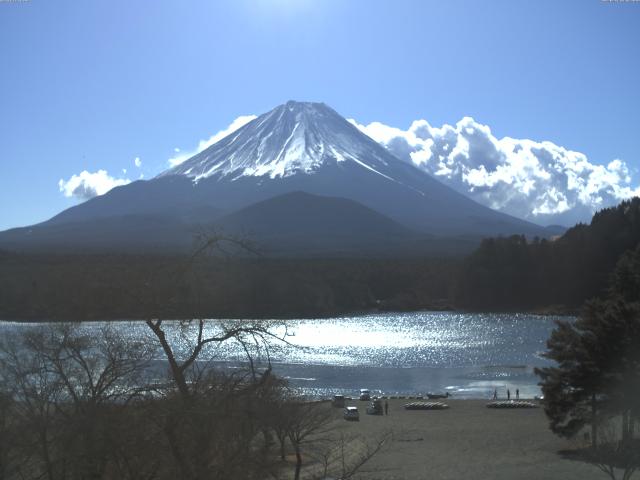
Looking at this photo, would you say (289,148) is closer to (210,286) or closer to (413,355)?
(413,355)

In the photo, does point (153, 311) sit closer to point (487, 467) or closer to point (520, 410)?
point (487, 467)

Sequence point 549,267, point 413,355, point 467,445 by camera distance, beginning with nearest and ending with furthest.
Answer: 1. point 467,445
2. point 413,355
3. point 549,267

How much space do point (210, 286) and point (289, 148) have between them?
149848mm

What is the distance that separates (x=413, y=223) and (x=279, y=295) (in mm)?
87259

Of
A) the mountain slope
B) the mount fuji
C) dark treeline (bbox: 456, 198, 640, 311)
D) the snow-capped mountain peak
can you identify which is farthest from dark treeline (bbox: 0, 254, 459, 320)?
the snow-capped mountain peak

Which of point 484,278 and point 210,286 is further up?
point 484,278

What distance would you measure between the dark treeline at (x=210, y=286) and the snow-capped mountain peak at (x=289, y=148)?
67144 mm

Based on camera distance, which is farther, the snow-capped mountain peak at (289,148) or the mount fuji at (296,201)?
the snow-capped mountain peak at (289,148)

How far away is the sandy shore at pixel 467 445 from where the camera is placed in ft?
49.7

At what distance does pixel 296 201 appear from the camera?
122 metres

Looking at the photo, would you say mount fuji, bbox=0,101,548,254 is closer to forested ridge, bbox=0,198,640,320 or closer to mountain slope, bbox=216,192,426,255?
mountain slope, bbox=216,192,426,255

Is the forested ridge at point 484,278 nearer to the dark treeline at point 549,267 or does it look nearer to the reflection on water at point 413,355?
the dark treeline at point 549,267

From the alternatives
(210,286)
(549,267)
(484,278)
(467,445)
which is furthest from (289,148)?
(210,286)

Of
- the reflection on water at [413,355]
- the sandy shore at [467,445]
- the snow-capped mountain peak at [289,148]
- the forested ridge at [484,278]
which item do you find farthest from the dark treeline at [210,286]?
the snow-capped mountain peak at [289,148]
